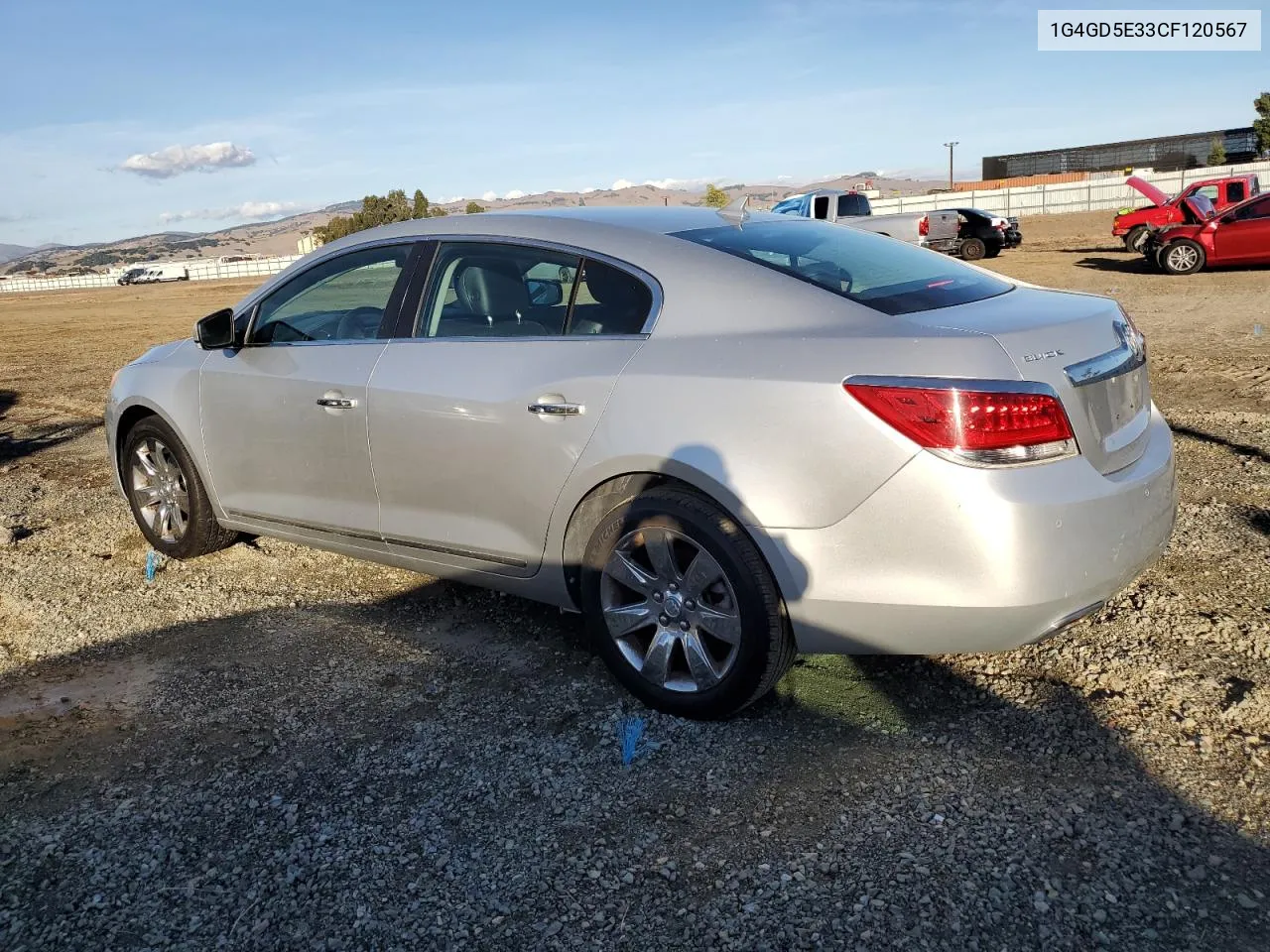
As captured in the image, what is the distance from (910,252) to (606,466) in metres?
1.54

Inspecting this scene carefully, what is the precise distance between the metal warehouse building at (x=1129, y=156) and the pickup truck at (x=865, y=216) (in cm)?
5856

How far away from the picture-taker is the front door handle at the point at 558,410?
3455 mm

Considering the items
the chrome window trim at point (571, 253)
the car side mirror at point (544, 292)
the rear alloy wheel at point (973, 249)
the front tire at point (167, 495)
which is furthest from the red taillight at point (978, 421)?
the rear alloy wheel at point (973, 249)

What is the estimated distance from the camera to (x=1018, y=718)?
131 inches

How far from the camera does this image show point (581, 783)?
10.2 feet

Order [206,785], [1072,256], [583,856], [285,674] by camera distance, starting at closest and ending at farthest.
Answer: [583,856] < [206,785] < [285,674] < [1072,256]

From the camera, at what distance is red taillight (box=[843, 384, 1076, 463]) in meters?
2.82

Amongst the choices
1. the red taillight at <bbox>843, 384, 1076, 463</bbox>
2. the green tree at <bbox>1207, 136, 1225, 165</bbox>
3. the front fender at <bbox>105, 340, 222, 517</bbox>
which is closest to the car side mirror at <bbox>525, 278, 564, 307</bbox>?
the red taillight at <bbox>843, 384, 1076, 463</bbox>

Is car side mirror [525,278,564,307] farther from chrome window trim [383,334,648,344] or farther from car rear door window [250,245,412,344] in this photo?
car rear door window [250,245,412,344]

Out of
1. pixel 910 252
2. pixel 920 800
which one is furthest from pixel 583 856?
pixel 910 252

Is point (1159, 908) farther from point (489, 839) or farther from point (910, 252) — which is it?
point (910, 252)

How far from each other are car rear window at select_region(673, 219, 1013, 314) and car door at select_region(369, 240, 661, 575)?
0.42 metres

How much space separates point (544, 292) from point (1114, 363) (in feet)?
6.22

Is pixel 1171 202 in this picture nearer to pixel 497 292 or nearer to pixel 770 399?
pixel 497 292
